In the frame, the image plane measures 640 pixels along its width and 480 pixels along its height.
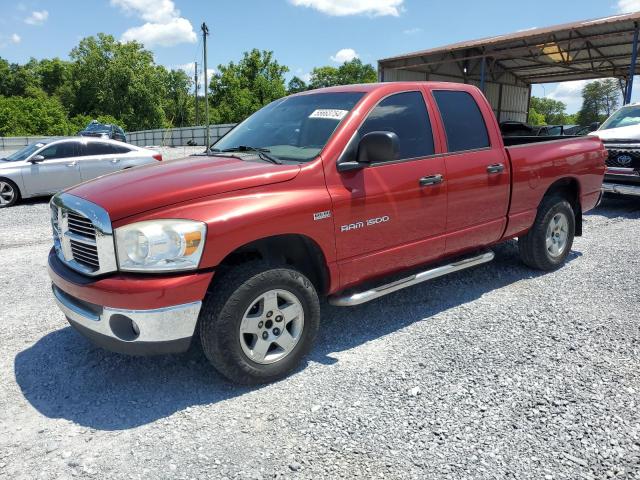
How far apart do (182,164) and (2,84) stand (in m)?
82.9

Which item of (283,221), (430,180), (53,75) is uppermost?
(53,75)

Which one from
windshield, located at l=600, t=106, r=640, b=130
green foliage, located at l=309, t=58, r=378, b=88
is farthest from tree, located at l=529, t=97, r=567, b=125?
windshield, located at l=600, t=106, r=640, b=130

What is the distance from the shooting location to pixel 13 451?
2.63 meters

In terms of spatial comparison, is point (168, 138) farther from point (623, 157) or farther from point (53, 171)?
point (623, 157)

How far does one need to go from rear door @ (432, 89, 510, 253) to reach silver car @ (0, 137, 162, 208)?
8.01m

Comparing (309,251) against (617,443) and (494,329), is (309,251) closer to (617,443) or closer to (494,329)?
(494,329)

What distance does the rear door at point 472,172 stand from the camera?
4.18 m

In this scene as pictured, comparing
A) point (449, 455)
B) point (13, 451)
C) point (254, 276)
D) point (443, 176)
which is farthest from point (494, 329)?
point (13, 451)

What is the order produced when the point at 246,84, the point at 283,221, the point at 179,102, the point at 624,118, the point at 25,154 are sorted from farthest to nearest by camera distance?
the point at 179,102
the point at 246,84
the point at 25,154
the point at 624,118
the point at 283,221

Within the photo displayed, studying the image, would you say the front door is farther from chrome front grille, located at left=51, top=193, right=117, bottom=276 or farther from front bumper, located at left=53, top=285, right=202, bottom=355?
chrome front grille, located at left=51, top=193, right=117, bottom=276

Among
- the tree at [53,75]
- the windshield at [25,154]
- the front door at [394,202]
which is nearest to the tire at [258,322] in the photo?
the front door at [394,202]

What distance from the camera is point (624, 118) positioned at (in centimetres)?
1058

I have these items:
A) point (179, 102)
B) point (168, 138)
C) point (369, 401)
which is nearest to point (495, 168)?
point (369, 401)

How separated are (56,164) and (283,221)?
9400 mm
